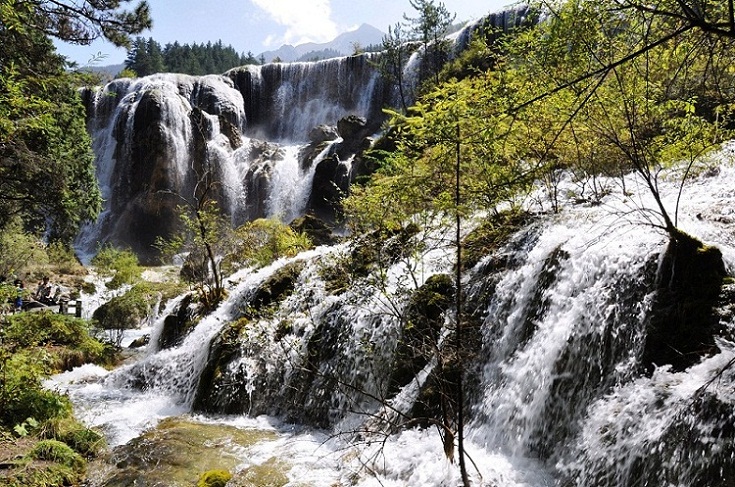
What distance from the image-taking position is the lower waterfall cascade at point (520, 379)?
4375 mm

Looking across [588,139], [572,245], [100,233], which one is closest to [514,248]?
[572,245]

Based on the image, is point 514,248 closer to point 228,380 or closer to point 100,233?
point 228,380

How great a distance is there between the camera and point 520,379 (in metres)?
6.02

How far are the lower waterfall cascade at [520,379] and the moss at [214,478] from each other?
25.2 inches

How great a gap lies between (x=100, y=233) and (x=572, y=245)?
33817mm

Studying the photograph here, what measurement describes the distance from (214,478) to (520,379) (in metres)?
4.07

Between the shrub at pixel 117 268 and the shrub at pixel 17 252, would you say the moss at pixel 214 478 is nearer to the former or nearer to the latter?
the shrub at pixel 17 252

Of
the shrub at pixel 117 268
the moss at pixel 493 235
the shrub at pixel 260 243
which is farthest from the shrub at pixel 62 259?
the moss at pixel 493 235

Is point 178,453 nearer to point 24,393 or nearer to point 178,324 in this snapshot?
point 24,393

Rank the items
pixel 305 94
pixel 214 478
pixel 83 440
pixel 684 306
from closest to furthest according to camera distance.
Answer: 1. pixel 684 306
2. pixel 214 478
3. pixel 83 440
4. pixel 305 94

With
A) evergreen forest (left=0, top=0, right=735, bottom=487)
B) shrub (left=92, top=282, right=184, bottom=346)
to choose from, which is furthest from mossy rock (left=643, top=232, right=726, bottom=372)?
shrub (left=92, top=282, right=184, bottom=346)

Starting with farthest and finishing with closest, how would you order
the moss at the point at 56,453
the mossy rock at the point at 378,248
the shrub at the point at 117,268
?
the shrub at the point at 117,268 → the mossy rock at the point at 378,248 → the moss at the point at 56,453

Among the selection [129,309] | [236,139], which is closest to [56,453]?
[129,309]

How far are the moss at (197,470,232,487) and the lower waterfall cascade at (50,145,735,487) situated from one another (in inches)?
25.2
